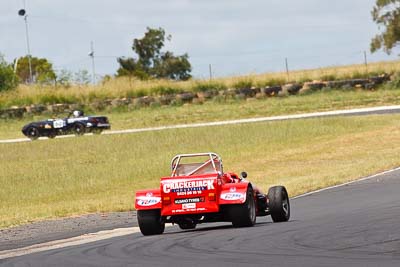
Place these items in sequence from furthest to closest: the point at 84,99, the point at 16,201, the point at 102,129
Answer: the point at 84,99 < the point at 102,129 < the point at 16,201

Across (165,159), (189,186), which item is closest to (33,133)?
(165,159)

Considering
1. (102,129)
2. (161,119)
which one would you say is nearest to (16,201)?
(102,129)

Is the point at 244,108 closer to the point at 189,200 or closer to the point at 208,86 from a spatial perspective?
the point at 208,86

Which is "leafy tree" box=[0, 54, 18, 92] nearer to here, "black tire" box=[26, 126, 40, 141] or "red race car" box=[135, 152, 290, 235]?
"black tire" box=[26, 126, 40, 141]

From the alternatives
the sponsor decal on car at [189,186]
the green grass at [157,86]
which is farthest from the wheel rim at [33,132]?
the sponsor decal on car at [189,186]

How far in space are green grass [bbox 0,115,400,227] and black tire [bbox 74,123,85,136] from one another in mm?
3646

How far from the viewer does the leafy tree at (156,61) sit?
→ 397ft

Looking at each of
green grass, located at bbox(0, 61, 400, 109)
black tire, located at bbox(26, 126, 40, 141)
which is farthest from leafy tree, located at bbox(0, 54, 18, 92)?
black tire, located at bbox(26, 126, 40, 141)

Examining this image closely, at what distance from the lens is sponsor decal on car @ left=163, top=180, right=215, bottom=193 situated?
61.0ft

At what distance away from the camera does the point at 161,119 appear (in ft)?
217

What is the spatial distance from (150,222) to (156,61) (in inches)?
4102

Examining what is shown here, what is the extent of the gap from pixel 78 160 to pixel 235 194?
29.3 meters

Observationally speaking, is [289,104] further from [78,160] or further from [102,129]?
[78,160]

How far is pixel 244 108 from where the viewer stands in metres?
67.4
